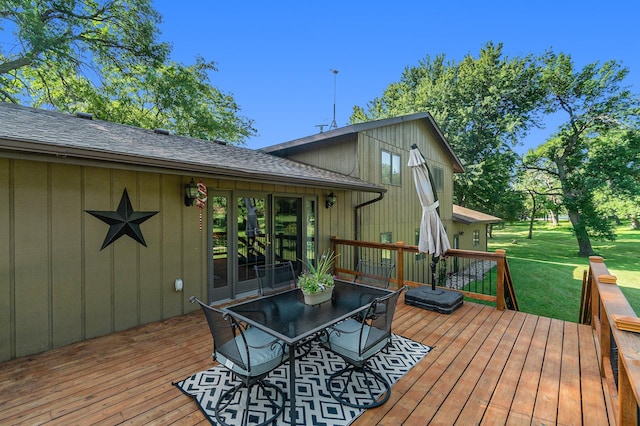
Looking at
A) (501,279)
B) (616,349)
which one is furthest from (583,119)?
Answer: (616,349)

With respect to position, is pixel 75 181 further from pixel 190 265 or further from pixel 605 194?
pixel 605 194

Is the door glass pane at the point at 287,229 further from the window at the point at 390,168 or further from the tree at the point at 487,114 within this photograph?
the tree at the point at 487,114

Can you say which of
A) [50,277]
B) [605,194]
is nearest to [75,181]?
[50,277]

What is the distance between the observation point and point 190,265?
4398 mm

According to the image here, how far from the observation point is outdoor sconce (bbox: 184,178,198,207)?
4.23 meters

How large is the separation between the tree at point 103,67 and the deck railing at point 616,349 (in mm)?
14740

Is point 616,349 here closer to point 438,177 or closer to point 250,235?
point 250,235

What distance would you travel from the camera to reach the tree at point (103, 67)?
957 centimetres

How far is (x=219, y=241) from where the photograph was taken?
4781 millimetres

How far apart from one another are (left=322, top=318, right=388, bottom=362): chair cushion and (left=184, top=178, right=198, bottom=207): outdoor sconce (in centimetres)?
290

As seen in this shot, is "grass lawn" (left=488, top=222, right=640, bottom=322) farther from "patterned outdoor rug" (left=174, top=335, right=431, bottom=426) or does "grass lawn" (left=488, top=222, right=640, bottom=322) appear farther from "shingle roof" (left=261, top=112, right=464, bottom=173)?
"patterned outdoor rug" (left=174, top=335, right=431, bottom=426)

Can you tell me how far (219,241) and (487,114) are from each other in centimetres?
1948

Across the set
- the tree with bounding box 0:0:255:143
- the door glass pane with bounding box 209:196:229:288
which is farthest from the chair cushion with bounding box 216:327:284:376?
the tree with bounding box 0:0:255:143

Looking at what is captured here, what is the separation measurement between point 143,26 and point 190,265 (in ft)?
40.1
